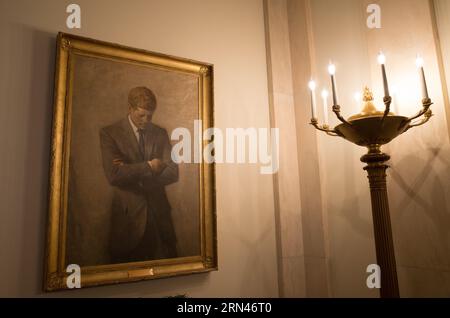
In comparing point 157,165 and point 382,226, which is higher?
point 157,165

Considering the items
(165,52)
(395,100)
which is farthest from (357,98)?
(165,52)

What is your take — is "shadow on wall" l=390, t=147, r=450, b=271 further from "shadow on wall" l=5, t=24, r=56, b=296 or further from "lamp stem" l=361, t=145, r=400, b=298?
"shadow on wall" l=5, t=24, r=56, b=296

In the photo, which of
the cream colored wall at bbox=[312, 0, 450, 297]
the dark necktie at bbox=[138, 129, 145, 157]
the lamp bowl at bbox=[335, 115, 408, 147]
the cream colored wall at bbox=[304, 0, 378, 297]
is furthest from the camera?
the cream colored wall at bbox=[304, 0, 378, 297]

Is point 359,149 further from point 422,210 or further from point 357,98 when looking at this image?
point 422,210

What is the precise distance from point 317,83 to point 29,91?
1539mm

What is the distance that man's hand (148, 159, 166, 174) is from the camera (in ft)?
5.16

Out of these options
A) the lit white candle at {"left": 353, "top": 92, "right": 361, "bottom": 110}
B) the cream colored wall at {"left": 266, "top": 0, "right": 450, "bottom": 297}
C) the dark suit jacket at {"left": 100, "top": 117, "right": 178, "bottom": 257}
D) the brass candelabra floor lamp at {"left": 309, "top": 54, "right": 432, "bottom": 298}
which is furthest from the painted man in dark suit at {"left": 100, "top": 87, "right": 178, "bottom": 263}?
the lit white candle at {"left": 353, "top": 92, "right": 361, "bottom": 110}

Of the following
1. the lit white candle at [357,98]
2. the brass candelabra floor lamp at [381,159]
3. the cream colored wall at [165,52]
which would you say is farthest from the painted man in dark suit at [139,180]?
the lit white candle at [357,98]

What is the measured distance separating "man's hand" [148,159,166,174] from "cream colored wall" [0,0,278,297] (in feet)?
1.12

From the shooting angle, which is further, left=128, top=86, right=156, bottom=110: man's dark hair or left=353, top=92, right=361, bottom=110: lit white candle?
left=353, top=92, right=361, bottom=110: lit white candle

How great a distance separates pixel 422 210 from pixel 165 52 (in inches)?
57.8

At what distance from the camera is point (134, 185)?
1.51 m

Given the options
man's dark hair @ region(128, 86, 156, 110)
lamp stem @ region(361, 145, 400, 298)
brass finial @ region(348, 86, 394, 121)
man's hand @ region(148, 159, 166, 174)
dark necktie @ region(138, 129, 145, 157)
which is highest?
man's dark hair @ region(128, 86, 156, 110)

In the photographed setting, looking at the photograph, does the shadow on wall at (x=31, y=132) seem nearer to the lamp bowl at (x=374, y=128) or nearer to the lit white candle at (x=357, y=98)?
the lamp bowl at (x=374, y=128)
